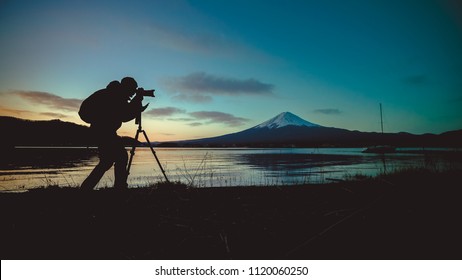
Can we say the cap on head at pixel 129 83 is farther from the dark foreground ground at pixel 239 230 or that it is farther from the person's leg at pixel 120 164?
the dark foreground ground at pixel 239 230

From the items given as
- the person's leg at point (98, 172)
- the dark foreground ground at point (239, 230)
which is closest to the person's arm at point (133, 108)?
the person's leg at point (98, 172)

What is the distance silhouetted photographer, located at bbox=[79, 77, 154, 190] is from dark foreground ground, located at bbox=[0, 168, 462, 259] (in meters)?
0.41

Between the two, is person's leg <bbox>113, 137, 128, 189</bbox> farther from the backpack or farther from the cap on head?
the cap on head

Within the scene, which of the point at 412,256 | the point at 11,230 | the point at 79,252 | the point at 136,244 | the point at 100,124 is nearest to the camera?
the point at 412,256

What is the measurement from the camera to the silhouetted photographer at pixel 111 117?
3.85 m

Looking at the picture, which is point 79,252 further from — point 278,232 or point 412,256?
point 412,256

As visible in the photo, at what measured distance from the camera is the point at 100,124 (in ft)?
12.9

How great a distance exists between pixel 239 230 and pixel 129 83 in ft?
10.1

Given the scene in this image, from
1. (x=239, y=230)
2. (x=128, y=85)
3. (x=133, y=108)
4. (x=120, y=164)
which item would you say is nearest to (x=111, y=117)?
(x=133, y=108)

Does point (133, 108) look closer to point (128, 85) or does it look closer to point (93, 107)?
point (128, 85)
